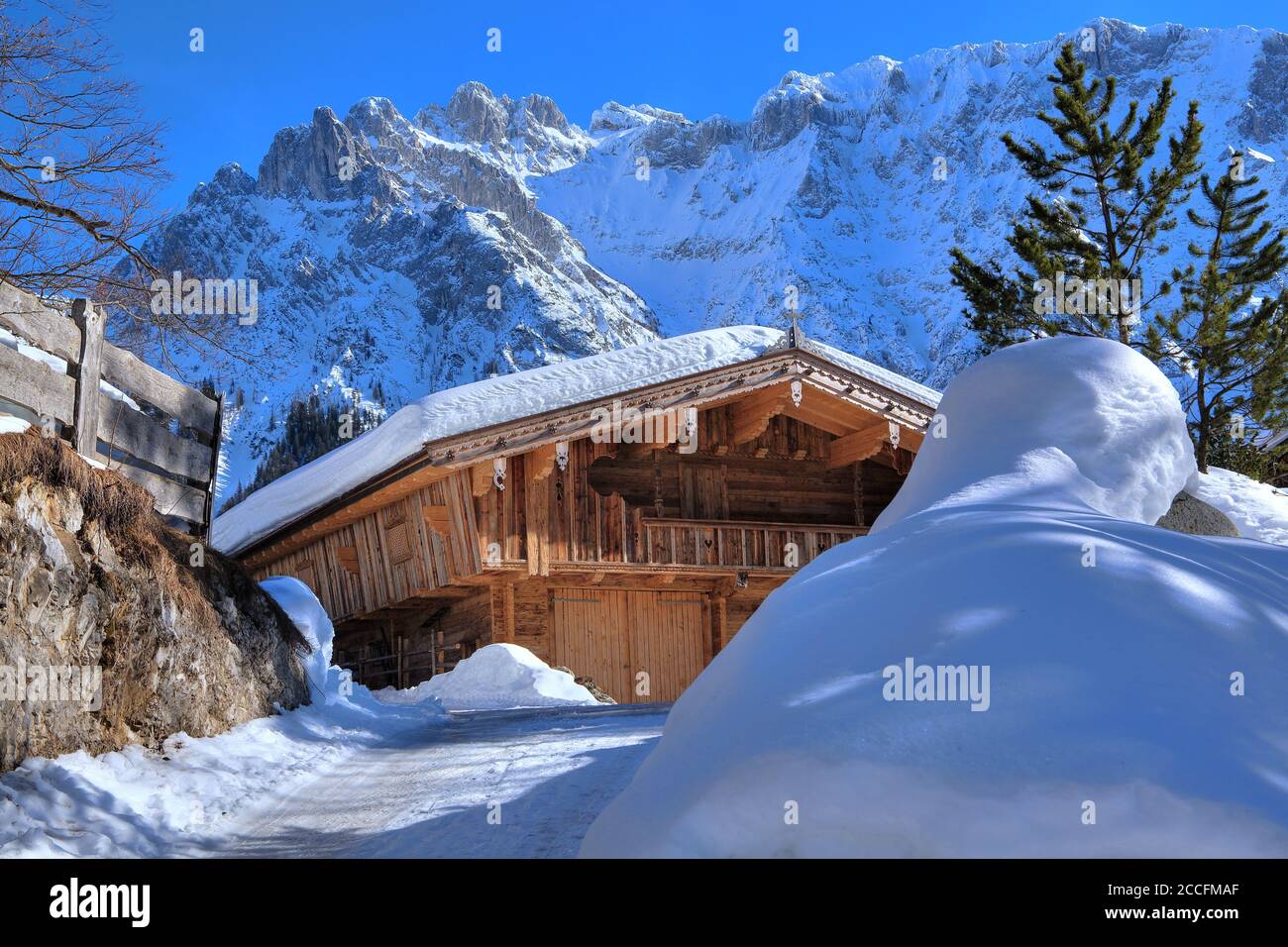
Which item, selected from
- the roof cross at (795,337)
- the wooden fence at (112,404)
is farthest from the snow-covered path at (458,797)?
the roof cross at (795,337)

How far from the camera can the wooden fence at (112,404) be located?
723cm

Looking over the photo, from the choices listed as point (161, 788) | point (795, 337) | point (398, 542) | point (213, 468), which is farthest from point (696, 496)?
point (161, 788)

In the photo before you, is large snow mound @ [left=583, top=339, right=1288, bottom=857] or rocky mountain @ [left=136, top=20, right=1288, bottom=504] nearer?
large snow mound @ [left=583, top=339, right=1288, bottom=857]

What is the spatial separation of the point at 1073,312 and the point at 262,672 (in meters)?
16.9

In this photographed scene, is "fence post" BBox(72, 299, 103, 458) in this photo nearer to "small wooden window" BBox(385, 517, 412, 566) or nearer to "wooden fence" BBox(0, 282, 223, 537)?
"wooden fence" BBox(0, 282, 223, 537)

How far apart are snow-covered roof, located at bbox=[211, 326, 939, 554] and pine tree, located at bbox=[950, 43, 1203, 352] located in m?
3.24

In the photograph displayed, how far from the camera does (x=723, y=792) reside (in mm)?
3279

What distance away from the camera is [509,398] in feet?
55.4

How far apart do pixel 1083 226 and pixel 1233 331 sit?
11.5 ft

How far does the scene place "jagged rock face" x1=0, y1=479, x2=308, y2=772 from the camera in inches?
225

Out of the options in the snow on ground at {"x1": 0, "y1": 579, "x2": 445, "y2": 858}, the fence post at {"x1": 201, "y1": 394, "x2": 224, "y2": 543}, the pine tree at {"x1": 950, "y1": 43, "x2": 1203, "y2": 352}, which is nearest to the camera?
the snow on ground at {"x1": 0, "y1": 579, "x2": 445, "y2": 858}

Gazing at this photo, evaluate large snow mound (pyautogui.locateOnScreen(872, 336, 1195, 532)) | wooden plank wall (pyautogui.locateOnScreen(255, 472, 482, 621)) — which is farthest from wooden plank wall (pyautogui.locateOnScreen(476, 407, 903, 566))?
large snow mound (pyautogui.locateOnScreen(872, 336, 1195, 532))
